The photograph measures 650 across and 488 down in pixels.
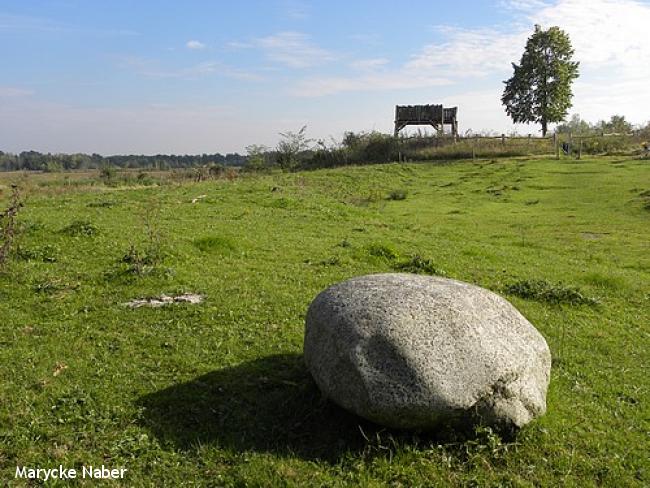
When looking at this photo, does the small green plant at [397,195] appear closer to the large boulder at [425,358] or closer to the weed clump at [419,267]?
the weed clump at [419,267]

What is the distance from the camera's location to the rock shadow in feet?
22.2

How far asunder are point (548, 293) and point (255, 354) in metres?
7.91

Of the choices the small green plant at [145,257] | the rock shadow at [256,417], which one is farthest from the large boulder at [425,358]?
the small green plant at [145,257]

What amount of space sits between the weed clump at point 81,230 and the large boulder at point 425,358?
1102 centimetres

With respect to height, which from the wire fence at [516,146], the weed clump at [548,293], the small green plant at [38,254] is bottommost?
the weed clump at [548,293]

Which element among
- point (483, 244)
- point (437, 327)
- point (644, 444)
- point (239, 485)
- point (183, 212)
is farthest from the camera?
point (183, 212)

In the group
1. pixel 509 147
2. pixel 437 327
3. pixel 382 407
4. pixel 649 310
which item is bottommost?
pixel 649 310

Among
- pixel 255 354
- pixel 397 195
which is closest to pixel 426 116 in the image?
pixel 397 195

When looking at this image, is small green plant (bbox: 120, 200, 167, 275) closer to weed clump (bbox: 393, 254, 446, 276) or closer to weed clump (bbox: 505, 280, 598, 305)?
weed clump (bbox: 393, 254, 446, 276)

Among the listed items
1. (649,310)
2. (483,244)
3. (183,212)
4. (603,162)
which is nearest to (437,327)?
(649,310)

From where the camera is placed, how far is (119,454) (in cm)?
646

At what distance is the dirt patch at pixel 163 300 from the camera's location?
36.9 ft

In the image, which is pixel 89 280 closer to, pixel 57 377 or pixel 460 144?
pixel 57 377

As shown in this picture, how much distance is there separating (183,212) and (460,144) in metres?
38.6
